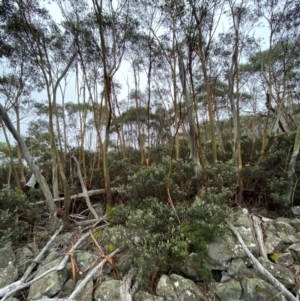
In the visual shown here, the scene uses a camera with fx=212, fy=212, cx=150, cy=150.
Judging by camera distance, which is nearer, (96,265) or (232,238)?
(96,265)

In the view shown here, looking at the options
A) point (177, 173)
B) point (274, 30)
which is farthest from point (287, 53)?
point (177, 173)

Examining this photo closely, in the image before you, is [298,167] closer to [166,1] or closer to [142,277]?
[142,277]

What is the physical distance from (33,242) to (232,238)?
293 cm

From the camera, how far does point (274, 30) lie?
6203mm

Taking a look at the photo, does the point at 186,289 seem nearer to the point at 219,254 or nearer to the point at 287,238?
the point at 219,254

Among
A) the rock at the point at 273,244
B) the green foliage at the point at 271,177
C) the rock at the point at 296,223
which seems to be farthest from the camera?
the green foliage at the point at 271,177

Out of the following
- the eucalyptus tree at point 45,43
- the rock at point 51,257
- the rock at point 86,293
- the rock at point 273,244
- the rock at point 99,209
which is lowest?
the rock at point 86,293

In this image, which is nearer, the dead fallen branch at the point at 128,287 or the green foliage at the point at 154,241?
the dead fallen branch at the point at 128,287

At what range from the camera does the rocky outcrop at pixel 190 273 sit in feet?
7.54

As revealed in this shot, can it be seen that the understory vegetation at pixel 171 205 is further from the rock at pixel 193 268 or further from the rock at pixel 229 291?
the rock at pixel 229 291

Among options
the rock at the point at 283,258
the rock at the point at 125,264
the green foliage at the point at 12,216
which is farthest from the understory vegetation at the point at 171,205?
the rock at the point at 283,258

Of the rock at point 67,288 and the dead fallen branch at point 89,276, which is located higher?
the dead fallen branch at point 89,276

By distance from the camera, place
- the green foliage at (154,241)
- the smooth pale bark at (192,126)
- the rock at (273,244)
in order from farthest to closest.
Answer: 1. the smooth pale bark at (192,126)
2. the rock at (273,244)
3. the green foliage at (154,241)

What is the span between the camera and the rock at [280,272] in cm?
248
